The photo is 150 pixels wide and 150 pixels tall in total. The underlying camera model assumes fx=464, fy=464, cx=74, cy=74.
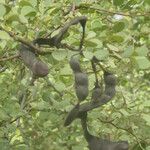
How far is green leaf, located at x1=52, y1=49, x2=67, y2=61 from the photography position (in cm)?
151

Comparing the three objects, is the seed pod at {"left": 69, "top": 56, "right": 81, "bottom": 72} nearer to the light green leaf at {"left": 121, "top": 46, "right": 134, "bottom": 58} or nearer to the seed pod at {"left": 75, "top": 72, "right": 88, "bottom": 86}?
the seed pod at {"left": 75, "top": 72, "right": 88, "bottom": 86}

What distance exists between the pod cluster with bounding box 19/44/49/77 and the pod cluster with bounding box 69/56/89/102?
0.35 ft

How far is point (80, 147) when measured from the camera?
7.73 ft

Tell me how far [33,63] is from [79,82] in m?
0.18

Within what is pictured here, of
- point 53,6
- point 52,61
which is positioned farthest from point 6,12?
point 52,61

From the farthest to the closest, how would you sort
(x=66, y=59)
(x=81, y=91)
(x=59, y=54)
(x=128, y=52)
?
(x=66, y=59), (x=128, y=52), (x=59, y=54), (x=81, y=91)

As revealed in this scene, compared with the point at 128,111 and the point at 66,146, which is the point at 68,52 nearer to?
the point at 128,111

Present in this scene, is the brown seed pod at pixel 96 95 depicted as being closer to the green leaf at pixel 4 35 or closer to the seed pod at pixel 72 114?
the seed pod at pixel 72 114

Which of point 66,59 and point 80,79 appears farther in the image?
point 66,59

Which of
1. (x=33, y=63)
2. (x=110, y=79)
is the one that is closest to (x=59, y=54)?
(x=33, y=63)

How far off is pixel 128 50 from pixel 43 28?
54cm

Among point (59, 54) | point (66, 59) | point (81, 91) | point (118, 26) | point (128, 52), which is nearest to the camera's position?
point (81, 91)

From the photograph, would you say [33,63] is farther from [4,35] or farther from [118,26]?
[118,26]

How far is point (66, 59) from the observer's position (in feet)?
6.23
